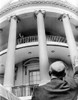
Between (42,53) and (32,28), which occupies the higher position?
(32,28)

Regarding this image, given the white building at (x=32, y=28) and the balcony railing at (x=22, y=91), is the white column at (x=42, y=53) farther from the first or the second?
the balcony railing at (x=22, y=91)

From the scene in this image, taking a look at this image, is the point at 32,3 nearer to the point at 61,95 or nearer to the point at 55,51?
the point at 55,51

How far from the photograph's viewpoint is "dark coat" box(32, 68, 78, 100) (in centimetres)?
148

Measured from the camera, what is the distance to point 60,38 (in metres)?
14.4

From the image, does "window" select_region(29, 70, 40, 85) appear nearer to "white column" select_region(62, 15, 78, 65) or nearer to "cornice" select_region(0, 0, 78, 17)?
"white column" select_region(62, 15, 78, 65)

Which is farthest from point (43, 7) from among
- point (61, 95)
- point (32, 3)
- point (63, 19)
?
point (61, 95)

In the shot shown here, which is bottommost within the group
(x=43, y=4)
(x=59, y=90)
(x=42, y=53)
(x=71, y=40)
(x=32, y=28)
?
(x=59, y=90)

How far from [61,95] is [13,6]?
12477mm

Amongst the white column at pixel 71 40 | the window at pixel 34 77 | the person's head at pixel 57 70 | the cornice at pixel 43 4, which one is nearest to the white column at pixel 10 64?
the cornice at pixel 43 4

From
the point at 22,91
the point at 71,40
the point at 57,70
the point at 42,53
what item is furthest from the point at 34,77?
the point at 57,70

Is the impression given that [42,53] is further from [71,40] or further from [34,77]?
[34,77]

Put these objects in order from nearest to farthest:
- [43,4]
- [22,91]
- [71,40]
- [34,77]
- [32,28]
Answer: [22,91] → [71,40] → [43,4] → [34,77] → [32,28]

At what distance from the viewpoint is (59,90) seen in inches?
58.6

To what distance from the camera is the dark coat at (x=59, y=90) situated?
1.48 metres
